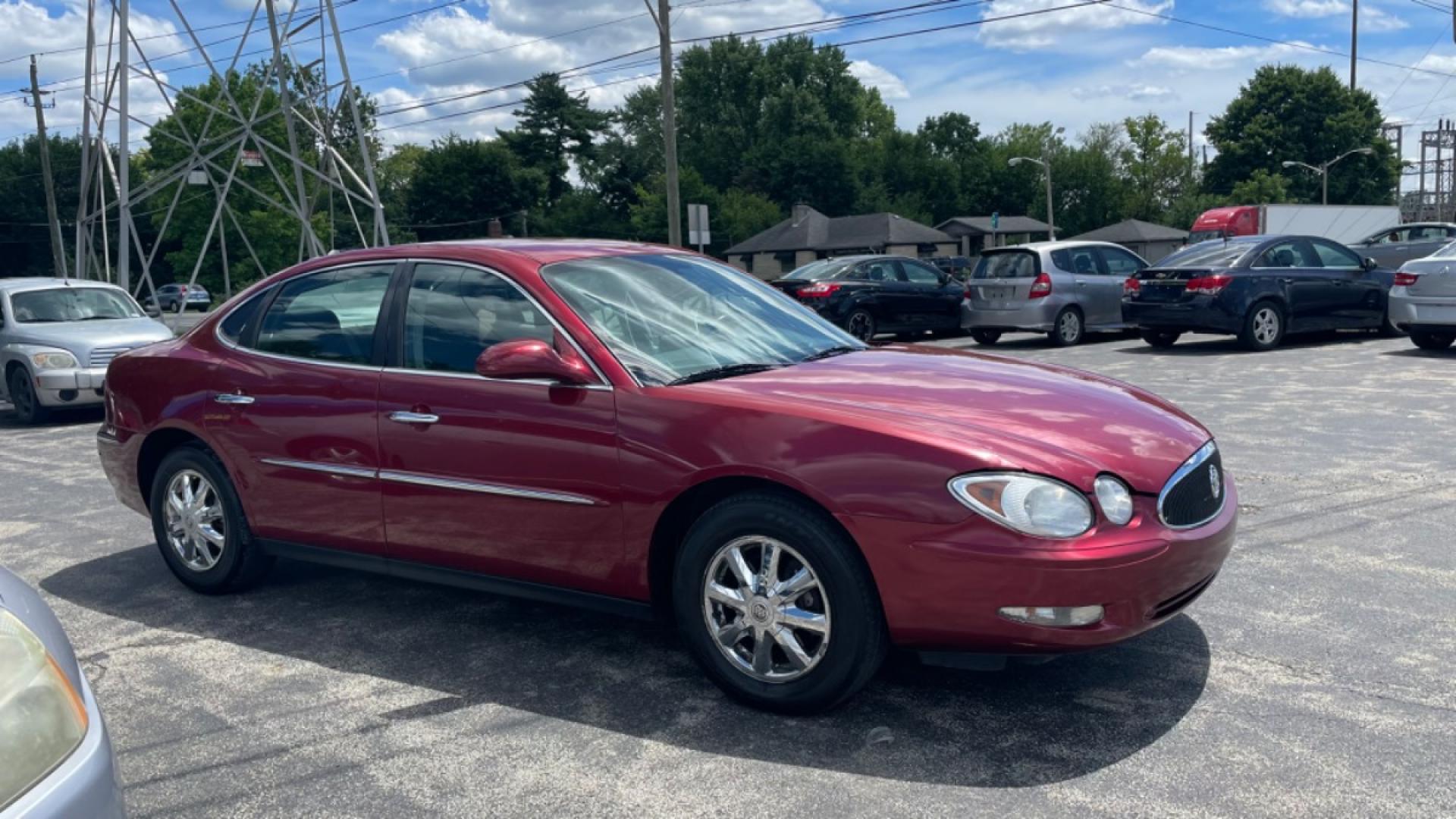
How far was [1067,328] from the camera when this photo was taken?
56.6 ft

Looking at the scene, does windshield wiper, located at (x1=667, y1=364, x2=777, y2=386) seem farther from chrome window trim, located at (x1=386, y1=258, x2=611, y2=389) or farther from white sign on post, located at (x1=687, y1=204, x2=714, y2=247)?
white sign on post, located at (x1=687, y1=204, x2=714, y2=247)

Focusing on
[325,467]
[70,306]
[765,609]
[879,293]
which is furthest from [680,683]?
[879,293]

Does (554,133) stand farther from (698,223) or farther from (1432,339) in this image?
(1432,339)

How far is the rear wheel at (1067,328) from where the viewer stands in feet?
56.3

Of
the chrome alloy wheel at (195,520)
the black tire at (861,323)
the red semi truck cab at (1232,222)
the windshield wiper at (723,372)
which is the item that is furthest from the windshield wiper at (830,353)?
the red semi truck cab at (1232,222)

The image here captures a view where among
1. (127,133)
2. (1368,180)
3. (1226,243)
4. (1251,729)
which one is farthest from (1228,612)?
(1368,180)

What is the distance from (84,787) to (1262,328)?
15.1 metres

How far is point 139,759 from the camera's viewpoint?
368cm

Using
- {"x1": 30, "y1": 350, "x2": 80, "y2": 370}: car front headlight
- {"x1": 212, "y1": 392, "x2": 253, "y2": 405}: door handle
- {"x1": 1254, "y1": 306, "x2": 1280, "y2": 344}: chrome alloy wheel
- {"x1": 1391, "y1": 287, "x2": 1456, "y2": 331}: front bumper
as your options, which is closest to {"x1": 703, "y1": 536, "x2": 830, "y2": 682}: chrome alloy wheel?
{"x1": 212, "y1": 392, "x2": 253, "y2": 405}: door handle

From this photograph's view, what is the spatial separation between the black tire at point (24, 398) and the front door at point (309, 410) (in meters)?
9.20

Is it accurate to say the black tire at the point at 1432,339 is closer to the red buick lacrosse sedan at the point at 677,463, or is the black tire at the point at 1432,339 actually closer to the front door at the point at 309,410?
the red buick lacrosse sedan at the point at 677,463

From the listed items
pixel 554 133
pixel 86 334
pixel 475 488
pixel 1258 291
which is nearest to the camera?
pixel 475 488

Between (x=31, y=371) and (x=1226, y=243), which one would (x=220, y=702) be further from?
(x=1226, y=243)

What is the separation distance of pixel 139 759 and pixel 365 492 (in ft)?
4.36
